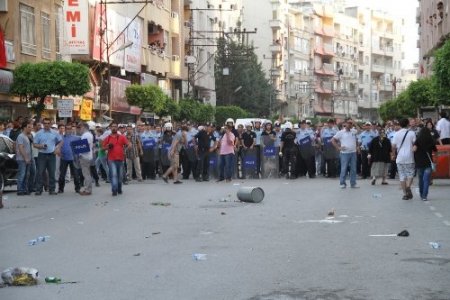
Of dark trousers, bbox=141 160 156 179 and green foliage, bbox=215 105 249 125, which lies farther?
green foliage, bbox=215 105 249 125

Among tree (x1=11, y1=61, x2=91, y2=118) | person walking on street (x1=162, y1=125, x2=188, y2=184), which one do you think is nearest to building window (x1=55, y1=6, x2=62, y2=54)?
tree (x1=11, y1=61, x2=91, y2=118)

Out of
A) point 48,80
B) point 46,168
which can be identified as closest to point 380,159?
point 46,168

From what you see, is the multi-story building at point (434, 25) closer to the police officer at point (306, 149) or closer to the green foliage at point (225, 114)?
the green foliage at point (225, 114)

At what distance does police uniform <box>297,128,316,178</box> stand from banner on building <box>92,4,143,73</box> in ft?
51.7

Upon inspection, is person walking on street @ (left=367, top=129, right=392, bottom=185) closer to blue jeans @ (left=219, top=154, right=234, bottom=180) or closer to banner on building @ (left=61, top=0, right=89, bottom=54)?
blue jeans @ (left=219, top=154, right=234, bottom=180)

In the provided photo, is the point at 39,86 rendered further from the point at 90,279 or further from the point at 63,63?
the point at 90,279

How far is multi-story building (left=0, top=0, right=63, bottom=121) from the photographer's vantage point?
34531 mm

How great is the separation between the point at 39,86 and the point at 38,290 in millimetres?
25140

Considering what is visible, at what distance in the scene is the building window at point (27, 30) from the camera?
3628cm

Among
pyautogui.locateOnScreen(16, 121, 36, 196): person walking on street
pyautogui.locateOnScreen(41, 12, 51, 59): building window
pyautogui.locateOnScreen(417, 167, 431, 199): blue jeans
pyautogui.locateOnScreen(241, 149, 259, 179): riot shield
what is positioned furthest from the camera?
pyautogui.locateOnScreen(41, 12, 51, 59): building window

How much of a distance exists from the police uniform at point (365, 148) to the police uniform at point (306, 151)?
5.27 feet

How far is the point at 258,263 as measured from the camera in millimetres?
10195

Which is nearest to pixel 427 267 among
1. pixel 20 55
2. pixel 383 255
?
pixel 383 255

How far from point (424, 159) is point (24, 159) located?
9.43 meters
